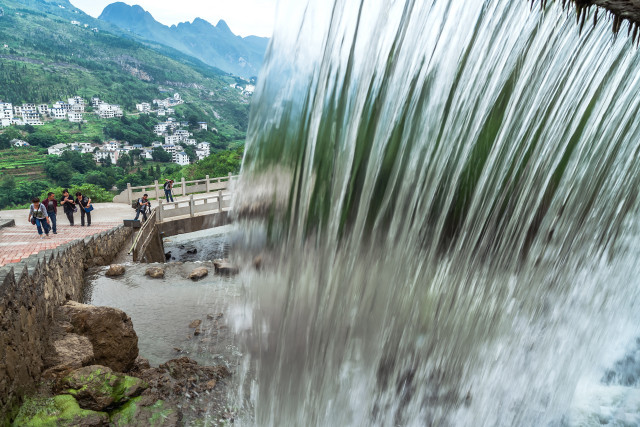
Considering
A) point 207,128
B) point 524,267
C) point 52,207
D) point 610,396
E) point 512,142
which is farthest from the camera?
point 207,128

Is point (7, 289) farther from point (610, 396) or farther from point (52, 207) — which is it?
point (52, 207)

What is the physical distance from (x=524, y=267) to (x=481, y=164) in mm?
1782

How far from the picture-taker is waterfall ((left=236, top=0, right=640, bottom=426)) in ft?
16.4

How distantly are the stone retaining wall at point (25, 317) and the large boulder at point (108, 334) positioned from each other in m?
0.44

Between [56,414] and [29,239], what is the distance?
12.1m

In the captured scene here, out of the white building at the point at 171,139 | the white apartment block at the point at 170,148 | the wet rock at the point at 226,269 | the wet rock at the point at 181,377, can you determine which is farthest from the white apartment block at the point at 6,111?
the wet rock at the point at 181,377

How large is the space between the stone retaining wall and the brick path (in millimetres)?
4806

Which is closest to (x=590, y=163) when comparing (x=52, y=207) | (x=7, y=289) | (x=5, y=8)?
(x=7, y=289)

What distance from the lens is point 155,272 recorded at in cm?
1130

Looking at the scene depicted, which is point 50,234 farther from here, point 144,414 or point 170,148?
point 170,148

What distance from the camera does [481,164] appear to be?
20.1ft

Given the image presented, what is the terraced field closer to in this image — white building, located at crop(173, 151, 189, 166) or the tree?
the tree

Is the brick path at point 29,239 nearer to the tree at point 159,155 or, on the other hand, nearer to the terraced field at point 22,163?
the terraced field at point 22,163

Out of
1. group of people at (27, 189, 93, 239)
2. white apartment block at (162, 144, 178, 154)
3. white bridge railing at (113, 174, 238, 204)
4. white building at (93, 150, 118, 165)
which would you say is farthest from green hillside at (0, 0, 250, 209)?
group of people at (27, 189, 93, 239)
